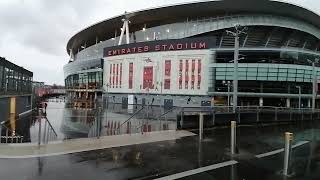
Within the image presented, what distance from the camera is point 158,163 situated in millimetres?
11414

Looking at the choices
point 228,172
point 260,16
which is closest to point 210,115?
point 228,172

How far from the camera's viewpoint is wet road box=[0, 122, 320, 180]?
32.2 ft

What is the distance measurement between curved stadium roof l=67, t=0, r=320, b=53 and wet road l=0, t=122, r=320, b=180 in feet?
209

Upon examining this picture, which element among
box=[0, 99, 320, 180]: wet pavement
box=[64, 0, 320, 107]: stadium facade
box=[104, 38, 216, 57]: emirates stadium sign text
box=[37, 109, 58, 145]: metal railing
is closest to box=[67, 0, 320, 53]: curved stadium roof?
box=[64, 0, 320, 107]: stadium facade

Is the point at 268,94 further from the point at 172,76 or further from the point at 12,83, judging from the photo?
the point at 12,83

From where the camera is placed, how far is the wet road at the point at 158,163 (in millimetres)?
9820

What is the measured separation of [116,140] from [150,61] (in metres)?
62.2

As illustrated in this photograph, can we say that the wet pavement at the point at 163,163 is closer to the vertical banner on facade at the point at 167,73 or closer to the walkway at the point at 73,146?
the walkway at the point at 73,146

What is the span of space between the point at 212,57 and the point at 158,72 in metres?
12.6

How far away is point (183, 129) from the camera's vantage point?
20.5 meters

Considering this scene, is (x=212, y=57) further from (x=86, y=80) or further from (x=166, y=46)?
(x=86, y=80)

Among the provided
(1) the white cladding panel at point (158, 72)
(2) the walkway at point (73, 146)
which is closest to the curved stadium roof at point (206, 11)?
(1) the white cladding panel at point (158, 72)

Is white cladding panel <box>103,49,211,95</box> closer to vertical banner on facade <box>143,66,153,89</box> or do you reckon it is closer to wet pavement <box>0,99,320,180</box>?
vertical banner on facade <box>143,66,153,89</box>

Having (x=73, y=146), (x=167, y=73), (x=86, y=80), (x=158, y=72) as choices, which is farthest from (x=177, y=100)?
(x=73, y=146)
